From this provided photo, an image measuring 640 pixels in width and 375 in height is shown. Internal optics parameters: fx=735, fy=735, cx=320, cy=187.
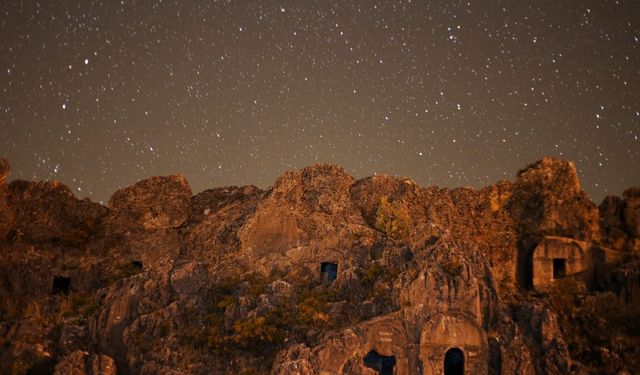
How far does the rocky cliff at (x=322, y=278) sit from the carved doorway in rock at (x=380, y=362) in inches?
2.8

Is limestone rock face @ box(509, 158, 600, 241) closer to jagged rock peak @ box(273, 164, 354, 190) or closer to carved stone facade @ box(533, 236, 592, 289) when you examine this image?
carved stone facade @ box(533, 236, 592, 289)

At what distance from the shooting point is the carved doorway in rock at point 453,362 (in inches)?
1246

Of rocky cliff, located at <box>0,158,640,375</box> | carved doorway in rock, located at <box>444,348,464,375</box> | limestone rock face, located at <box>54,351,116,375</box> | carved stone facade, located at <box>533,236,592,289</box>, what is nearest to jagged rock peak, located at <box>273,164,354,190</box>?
rocky cliff, located at <box>0,158,640,375</box>

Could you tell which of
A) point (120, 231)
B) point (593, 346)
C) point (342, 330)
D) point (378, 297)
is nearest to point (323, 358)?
point (342, 330)

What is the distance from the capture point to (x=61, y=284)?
38.7 metres

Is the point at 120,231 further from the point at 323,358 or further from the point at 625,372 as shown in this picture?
the point at 625,372

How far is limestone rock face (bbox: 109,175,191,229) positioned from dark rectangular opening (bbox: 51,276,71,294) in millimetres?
4032

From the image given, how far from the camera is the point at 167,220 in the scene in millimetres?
39656

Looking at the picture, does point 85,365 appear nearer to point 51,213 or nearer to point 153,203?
point 153,203

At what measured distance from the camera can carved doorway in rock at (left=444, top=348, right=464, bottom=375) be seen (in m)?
31.6

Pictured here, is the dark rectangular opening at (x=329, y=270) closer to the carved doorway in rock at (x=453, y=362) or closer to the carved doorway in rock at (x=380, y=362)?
the carved doorway in rock at (x=380, y=362)

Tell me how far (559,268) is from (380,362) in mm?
13328

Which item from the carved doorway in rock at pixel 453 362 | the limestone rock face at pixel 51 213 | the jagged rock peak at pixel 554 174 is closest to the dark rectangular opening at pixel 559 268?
the jagged rock peak at pixel 554 174

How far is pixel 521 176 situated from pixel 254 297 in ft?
59.9
